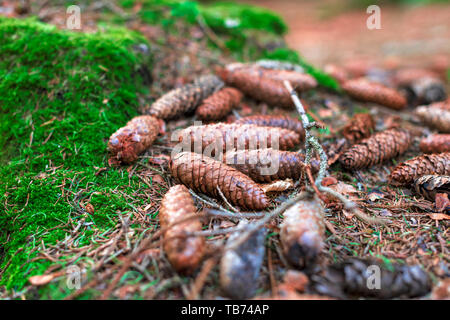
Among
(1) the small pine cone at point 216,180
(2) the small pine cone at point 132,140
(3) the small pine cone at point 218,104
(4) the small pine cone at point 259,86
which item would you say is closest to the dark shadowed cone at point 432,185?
(1) the small pine cone at point 216,180

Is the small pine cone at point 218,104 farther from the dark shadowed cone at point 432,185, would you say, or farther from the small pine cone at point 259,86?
the dark shadowed cone at point 432,185

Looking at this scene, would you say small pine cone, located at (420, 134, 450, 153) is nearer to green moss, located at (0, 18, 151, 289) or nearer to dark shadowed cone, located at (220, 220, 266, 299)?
dark shadowed cone, located at (220, 220, 266, 299)

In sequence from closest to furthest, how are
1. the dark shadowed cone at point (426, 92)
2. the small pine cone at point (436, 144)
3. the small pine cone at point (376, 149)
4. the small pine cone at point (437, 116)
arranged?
the small pine cone at point (376, 149), the small pine cone at point (436, 144), the small pine cone at point (437, 116), the dark shadowed cone at point (426, 92)

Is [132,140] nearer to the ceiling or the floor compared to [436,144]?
nearer to the ceiling

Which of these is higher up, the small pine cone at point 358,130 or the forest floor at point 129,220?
the small pine cone at point 358,130

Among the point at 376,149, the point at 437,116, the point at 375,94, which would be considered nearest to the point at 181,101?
the point at 376,149

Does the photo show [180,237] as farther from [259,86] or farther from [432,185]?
[259,86]
